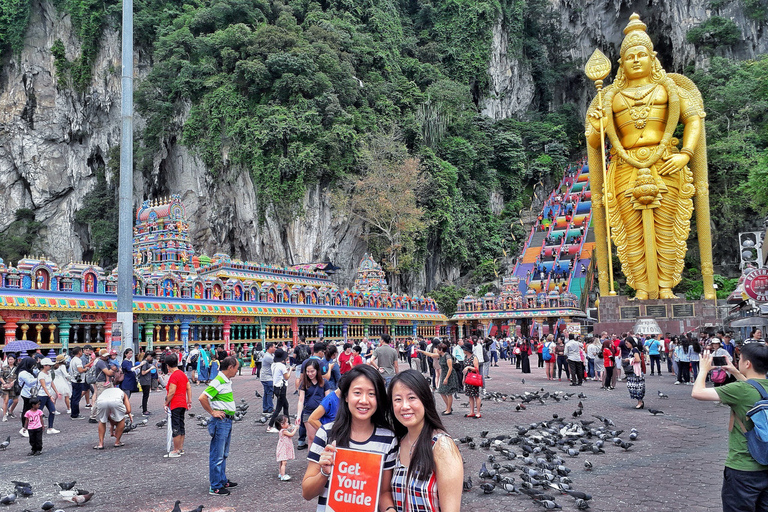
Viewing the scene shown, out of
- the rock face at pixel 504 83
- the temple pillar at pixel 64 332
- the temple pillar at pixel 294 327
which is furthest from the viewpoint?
the rock face at pixel 504 83

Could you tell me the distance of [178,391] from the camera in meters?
7.35

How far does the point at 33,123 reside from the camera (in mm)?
40969

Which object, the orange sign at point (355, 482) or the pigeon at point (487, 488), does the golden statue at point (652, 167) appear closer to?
the pigeon at point (487, 488)

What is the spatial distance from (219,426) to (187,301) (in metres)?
15.8

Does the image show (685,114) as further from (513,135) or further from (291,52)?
(513,135)

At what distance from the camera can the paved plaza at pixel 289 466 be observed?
5.53 meters

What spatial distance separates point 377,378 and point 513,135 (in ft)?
150

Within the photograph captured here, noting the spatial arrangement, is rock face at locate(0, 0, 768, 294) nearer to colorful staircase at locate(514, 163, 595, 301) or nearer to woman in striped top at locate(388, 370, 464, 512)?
colorful staircase at locate(514, 163, 595, 301)

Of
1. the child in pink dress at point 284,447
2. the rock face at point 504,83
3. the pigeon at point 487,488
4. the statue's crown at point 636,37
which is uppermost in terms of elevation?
the rock face at point 504,83

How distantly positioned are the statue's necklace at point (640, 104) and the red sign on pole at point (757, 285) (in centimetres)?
1521

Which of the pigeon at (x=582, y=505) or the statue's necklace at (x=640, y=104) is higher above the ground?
the statue's necklace at (x=640, y=104)

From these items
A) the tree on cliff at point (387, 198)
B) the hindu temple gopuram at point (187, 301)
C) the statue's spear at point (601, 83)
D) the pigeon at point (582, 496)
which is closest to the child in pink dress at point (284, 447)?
the pigeon at point (582, 496)

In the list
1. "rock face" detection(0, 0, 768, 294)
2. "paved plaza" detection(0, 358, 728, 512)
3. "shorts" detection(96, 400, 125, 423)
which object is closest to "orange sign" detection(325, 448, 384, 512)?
"paved plaza" detection(0, 358, 728, 512)

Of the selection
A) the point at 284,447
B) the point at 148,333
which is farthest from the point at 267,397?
the point at 148,333
